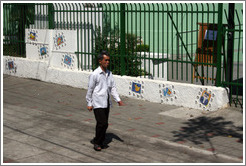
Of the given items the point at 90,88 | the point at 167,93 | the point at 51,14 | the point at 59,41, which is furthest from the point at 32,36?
the point at 90,88

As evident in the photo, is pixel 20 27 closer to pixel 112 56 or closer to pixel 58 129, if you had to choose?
pixel 112 56

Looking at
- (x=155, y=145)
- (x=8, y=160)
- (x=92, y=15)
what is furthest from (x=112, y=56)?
(x=8, y=160)

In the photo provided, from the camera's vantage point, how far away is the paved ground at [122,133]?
7.52m

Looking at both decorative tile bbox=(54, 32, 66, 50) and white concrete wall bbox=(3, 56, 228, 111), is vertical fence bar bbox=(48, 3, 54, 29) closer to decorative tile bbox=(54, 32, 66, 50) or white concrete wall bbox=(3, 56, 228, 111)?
decorative tile bbox=(54, 32, 66, 50)

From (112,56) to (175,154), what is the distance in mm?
5648

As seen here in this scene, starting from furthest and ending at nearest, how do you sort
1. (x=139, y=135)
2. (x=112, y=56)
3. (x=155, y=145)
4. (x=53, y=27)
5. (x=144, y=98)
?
(x=53, y=27) < (x=112, y=56) < (x=144, y=98) < (x=139, y=135) < (x=155, y=145)

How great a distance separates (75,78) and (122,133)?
492 centimetres

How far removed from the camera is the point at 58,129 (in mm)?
9258

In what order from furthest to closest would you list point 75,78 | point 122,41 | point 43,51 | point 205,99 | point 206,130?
point 43,51, point 75,78, point 122,41, point 205,99, point 206,130

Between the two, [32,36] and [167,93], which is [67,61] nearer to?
[32,36]

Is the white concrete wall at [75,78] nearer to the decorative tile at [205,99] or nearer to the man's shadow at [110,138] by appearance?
the decorative tile at [205,99]

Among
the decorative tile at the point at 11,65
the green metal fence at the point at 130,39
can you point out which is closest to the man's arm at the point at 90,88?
the green metal fence at the point at 130,39

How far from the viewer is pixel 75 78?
532 inches

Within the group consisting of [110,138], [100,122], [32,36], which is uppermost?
[32,36]
